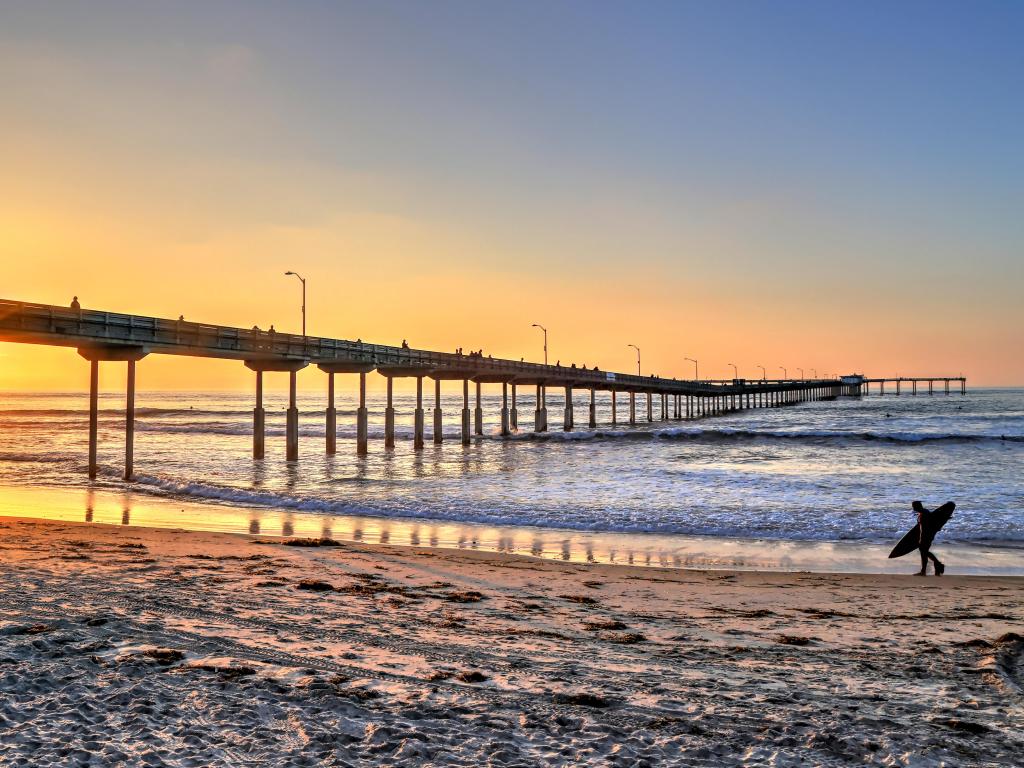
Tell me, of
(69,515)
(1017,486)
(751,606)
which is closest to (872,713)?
(751,606)

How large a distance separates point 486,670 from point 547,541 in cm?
1077

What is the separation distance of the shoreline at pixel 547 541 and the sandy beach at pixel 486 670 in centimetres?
302

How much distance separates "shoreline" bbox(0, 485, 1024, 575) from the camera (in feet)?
48.7

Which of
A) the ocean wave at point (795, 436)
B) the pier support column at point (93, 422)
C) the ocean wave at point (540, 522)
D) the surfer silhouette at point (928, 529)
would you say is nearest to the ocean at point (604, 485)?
the ocean wave at point (540, 522)

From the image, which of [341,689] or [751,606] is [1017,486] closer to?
[751,606]

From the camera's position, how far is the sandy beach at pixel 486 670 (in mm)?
5055

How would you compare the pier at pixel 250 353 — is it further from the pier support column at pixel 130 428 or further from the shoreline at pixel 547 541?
the shoreline at pixel 547 541

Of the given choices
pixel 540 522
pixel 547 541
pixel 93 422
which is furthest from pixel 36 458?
pixel 547 541

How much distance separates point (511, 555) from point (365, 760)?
34.2 feet

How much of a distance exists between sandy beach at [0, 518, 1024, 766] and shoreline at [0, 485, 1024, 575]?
3.02 m

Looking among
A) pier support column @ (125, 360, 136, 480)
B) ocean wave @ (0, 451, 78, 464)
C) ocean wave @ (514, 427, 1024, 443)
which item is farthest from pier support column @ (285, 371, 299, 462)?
ocean wave @ (514, 427, 1024, 443)

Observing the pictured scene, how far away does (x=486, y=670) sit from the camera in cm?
671

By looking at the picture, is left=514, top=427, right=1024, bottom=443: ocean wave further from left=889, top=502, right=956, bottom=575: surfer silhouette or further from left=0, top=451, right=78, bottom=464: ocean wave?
left=889, top=502, right=956, bottom=575: surfer silhouette

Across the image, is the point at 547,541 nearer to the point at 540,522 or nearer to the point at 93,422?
the point at 540,522
